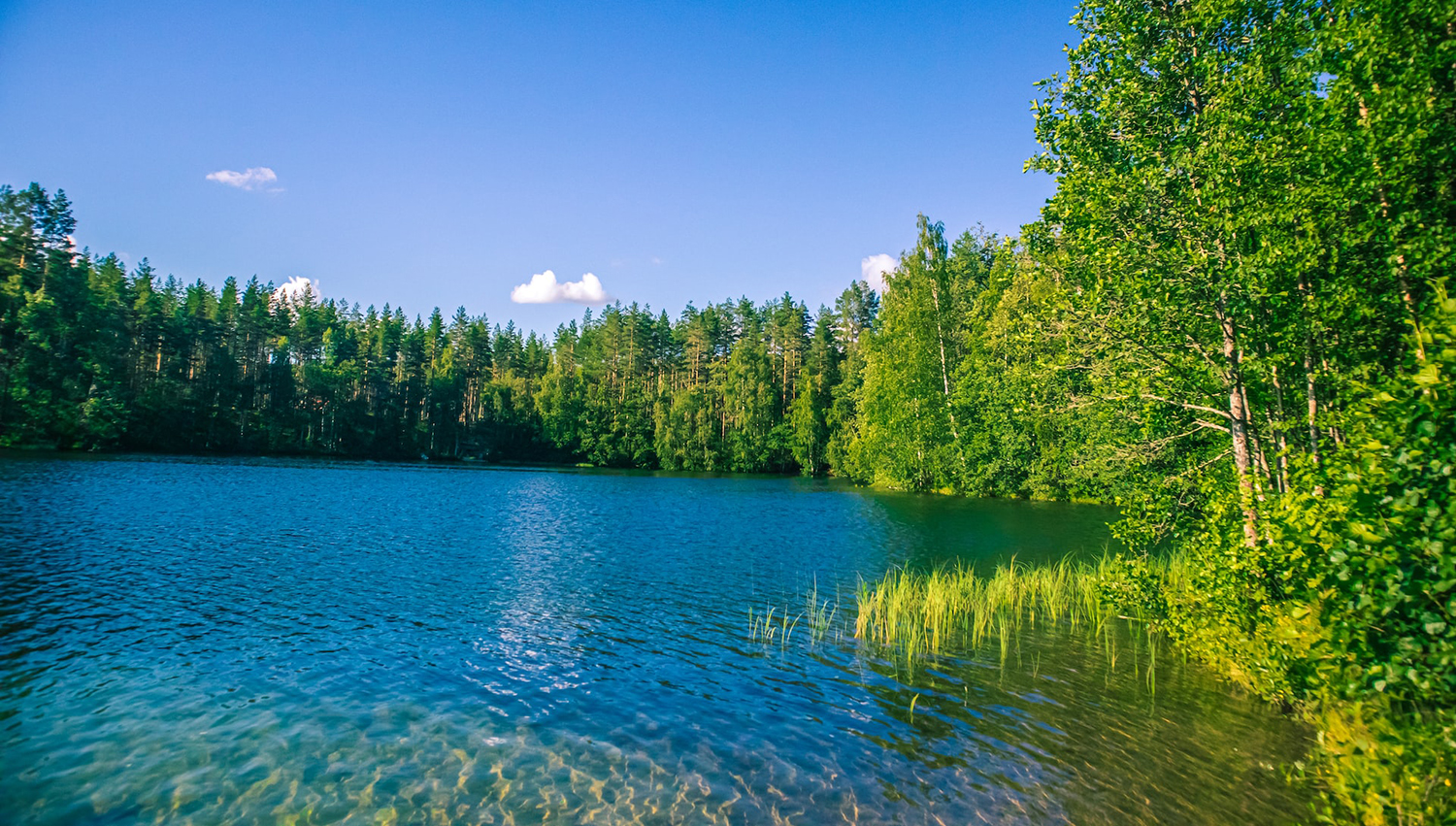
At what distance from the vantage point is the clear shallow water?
329 inches

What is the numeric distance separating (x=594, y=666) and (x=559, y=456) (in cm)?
10823

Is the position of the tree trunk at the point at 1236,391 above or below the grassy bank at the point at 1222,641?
above

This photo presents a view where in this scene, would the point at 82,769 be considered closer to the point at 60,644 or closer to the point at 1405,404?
the point at 60,644

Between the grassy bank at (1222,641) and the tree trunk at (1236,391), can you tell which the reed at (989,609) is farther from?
the tree trunk at (1236,391)

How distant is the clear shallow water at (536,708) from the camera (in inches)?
329

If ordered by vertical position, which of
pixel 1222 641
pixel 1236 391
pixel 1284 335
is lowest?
pixel 1222 641

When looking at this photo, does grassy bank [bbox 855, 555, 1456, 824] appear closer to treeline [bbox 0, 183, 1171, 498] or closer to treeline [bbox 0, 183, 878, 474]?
treeline [bbox 0, 183, 1171, 498]

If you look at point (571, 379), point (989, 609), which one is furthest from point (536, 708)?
point (571, 379)

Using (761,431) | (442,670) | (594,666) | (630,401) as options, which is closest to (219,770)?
(442,670)

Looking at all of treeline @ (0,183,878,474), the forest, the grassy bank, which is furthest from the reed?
treeline @ (0,183,878,474)

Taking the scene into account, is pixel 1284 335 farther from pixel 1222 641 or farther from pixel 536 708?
pixel 536 708

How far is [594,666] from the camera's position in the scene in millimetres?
13555

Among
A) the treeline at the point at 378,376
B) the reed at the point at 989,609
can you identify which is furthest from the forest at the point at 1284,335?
the treeline at the point at 378,376

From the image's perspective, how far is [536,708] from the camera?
37.0 ft
